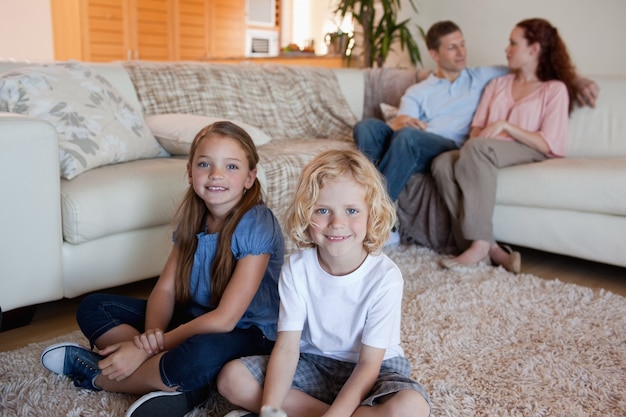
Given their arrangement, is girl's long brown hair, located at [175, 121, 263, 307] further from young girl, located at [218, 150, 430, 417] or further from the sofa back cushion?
the sofa back cushion

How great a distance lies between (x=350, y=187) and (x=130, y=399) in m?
0.68

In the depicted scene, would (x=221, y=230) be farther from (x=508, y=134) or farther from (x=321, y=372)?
(x=508, y=134)

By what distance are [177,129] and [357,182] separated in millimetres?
1311

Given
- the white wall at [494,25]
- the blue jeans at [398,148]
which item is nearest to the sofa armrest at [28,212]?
the blue jeans at [398,148]

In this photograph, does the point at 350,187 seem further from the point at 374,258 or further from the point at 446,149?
the point at 446,149

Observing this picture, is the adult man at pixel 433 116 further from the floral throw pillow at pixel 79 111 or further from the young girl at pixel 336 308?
the young girl at pixel 336 308

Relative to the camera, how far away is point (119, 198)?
6.02 ft

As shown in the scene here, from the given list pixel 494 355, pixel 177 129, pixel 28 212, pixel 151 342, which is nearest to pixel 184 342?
pixel 151 342

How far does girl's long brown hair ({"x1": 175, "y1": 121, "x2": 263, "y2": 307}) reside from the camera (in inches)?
53.5

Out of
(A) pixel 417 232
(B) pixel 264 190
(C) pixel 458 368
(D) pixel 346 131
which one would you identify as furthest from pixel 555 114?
(C) pixel 458 368

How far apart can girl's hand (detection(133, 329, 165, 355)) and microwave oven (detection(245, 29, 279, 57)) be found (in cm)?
556

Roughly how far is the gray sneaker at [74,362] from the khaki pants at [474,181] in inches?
61.0

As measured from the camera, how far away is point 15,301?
1.64 metres

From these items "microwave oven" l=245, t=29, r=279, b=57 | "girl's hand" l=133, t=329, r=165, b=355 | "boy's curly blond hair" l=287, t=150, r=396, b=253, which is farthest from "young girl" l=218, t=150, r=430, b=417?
"microwave oven" l=245, t=29, r=279, b=57
